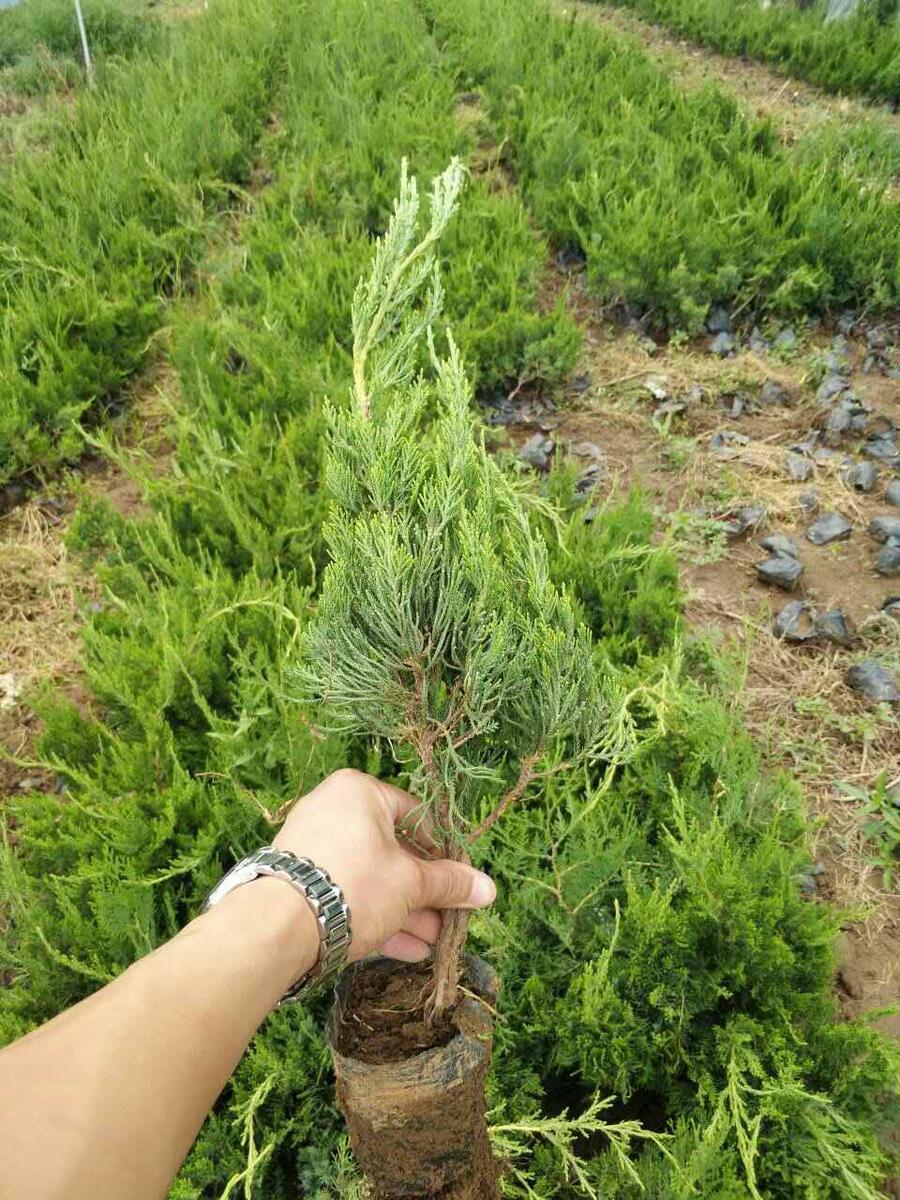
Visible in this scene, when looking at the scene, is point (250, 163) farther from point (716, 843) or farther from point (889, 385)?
point (716, 843)

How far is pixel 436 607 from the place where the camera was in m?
1.45

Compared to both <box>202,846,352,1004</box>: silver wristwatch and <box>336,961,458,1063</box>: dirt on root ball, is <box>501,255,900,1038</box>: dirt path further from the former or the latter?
<box>202,846,352,1004</box>: silver wristwatch

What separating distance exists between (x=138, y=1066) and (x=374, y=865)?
516mm

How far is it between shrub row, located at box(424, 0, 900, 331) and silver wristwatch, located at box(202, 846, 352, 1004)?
401 cm

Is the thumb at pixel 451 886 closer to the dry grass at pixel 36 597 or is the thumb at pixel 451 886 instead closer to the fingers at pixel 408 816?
the fingers at pixel 408 816

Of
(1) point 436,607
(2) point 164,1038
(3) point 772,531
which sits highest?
(1) point 436,607

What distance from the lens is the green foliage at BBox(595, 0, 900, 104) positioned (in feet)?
23.4

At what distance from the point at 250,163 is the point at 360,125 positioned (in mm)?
930

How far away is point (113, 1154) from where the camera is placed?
2.92 feet

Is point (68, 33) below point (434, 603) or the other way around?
the other way around

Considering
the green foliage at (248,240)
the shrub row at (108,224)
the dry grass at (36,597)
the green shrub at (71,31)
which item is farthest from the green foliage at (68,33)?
the dry grass at (36,597)

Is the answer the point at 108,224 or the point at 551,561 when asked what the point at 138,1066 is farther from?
the point at 108,224

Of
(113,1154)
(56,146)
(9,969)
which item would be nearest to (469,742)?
(113,1154)

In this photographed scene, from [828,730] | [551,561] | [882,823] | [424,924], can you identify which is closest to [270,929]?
[424,924]
